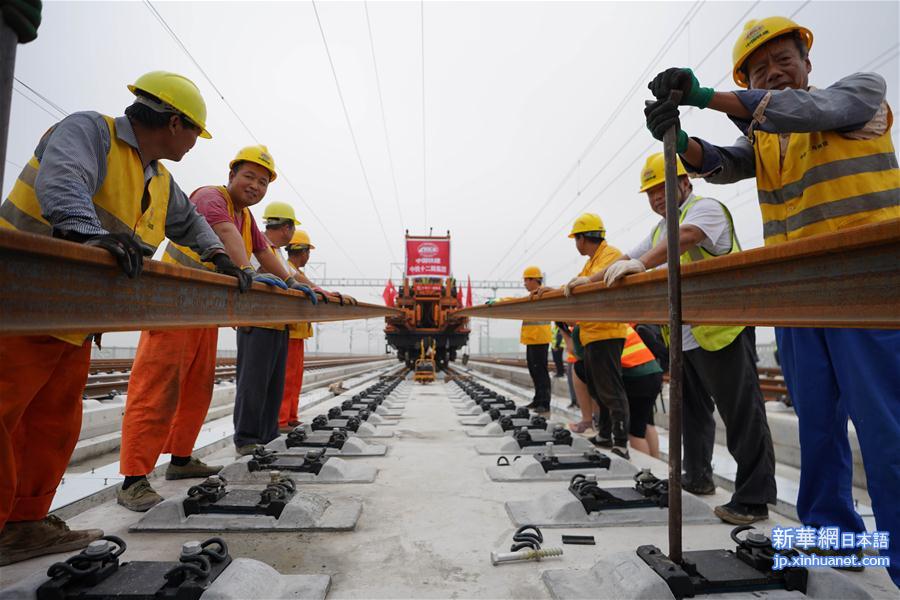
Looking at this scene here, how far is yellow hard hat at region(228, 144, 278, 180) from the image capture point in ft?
10.7

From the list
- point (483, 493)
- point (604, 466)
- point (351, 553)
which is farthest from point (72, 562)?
point (604, 466)

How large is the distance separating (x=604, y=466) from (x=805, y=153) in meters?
1.76

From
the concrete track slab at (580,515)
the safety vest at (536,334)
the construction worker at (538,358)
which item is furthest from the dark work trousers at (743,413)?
the safety vest at (536,334)

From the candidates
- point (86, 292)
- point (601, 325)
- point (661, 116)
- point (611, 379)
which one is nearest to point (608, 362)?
point (611, 379)

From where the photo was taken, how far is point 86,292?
3.44 feet

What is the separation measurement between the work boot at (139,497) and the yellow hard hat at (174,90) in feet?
5.47

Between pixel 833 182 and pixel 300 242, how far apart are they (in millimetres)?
5027

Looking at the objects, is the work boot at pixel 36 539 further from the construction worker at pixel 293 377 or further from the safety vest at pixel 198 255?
the construction worker at pixel 293 377

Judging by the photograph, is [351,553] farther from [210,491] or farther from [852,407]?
[852,407]

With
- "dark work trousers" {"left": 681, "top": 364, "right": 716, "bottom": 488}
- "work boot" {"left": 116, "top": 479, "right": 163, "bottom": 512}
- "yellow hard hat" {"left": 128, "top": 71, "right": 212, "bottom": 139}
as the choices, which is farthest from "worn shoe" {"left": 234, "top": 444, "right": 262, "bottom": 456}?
"dark work trousers" {"left": 681, "top": 364, "right": 716, "bottom": 488}

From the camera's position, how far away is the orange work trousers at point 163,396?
2.28 m

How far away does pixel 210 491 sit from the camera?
6.48 feet

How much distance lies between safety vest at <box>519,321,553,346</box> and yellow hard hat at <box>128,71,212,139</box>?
5.08 meters

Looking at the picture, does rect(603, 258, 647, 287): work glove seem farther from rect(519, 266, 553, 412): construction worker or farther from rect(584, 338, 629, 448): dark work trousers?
rect(519, 266, 553, 412): construction worker
